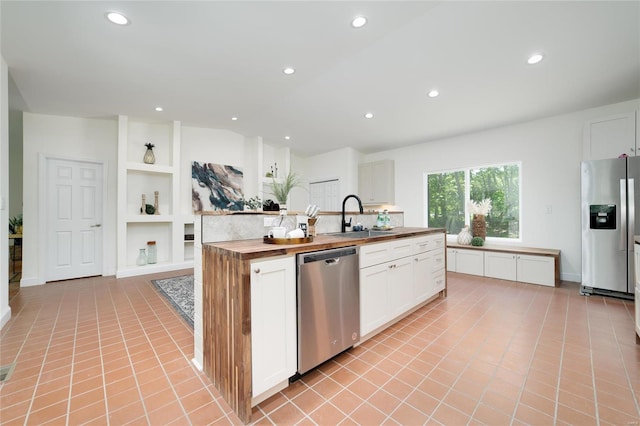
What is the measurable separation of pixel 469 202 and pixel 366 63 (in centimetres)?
357

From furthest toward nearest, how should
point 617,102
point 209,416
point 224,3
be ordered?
point 617,102 < point 224,3 < point 209,416

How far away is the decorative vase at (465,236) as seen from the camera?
478 centimetres

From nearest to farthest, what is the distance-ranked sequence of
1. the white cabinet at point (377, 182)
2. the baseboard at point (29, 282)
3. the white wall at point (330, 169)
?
the baseboard at point (29, 282) → the white cabinet at point (377, 182) → the white wall at point (330, 169)

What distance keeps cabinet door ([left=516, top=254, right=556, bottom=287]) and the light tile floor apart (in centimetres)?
85

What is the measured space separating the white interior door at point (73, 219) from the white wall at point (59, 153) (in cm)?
12

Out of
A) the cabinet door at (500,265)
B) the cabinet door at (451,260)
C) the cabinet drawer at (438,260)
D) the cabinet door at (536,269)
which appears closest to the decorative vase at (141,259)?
the cabinet drawer at (438,260)

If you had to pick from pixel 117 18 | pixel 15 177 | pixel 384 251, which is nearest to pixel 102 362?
pixel 384 251

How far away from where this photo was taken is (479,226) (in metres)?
4.72

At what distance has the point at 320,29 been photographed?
2266 mm

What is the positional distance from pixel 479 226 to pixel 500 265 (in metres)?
0.84

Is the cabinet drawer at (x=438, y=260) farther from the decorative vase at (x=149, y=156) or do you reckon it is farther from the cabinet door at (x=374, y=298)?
the decorative vase at (x=149, y=156)

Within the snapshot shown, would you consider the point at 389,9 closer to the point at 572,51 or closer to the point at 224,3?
the point at 224,3

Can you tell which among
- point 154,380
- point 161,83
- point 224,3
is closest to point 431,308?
point 154,380

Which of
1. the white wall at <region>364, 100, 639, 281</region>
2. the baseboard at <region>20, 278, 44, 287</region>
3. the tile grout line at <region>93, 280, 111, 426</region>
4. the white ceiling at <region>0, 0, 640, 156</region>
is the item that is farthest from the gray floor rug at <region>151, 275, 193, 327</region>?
the white wall at <region>364, 100, 639, 281</region>
